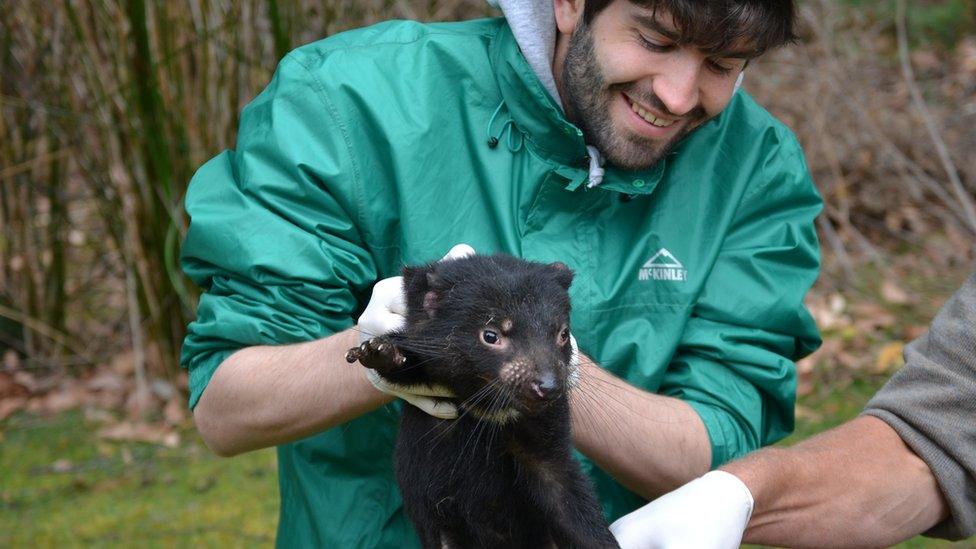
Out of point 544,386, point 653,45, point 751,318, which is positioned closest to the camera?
point 544,386

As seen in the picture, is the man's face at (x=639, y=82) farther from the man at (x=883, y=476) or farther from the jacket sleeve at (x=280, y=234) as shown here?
the man at (x=883, y=476)

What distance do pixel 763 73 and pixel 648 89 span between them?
481cm

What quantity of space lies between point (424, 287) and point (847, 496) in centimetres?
126

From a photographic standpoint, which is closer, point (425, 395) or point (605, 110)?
point (425, 395)

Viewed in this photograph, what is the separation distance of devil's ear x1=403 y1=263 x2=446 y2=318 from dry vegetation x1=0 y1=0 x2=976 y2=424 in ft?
8.46

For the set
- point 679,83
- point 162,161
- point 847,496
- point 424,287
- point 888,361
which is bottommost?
point 888,361

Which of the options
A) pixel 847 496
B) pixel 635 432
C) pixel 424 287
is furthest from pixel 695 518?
pixel 424 287

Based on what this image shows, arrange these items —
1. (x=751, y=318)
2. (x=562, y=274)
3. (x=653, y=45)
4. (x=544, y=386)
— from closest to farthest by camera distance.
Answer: (x=544, y=386), (x=562, y=274), (x=653, y=45), (x=751, y=318)

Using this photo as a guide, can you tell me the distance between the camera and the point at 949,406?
2.91 metres

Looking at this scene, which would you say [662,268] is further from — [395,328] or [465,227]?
[395,328]

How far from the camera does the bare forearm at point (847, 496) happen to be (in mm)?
2973

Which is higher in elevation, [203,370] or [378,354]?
[378,354]

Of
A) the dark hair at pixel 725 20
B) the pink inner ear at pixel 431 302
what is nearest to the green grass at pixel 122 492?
the pink inner ear at pixel 431 302

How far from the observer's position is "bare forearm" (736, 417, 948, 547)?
2.97 m
